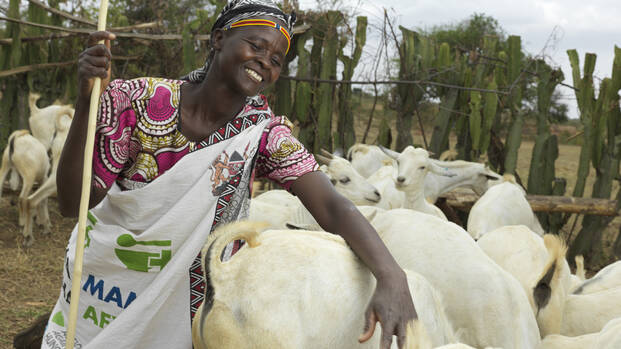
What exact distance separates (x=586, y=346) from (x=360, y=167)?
206 inches

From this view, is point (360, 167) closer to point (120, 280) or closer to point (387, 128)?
point (387, 128)

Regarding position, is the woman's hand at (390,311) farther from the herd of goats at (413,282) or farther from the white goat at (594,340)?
the white goat at (594,340)

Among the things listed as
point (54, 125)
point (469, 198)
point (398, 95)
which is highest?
point (398, 95)

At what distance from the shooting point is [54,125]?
7.72 meters

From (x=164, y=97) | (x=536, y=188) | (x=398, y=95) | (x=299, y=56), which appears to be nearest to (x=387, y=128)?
(x=398, y=95)

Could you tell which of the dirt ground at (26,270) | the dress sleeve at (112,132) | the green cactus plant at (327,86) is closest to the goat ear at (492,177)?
the dirt ground at (26,270)

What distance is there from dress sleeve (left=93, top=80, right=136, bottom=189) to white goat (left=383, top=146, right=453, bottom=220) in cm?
406

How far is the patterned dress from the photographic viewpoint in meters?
1.98

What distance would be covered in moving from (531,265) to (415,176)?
2.28 metres

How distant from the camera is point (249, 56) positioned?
2018mm

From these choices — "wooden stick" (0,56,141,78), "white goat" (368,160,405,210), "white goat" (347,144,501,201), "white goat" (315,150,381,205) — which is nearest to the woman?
"white goat" (315,150,381,205)

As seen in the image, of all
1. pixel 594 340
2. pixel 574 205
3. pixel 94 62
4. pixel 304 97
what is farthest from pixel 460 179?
pixel 94 62

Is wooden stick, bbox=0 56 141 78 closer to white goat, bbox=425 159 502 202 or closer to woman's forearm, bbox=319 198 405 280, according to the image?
white goat, bbox=425 159 502 202

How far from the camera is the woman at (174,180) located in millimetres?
2004
